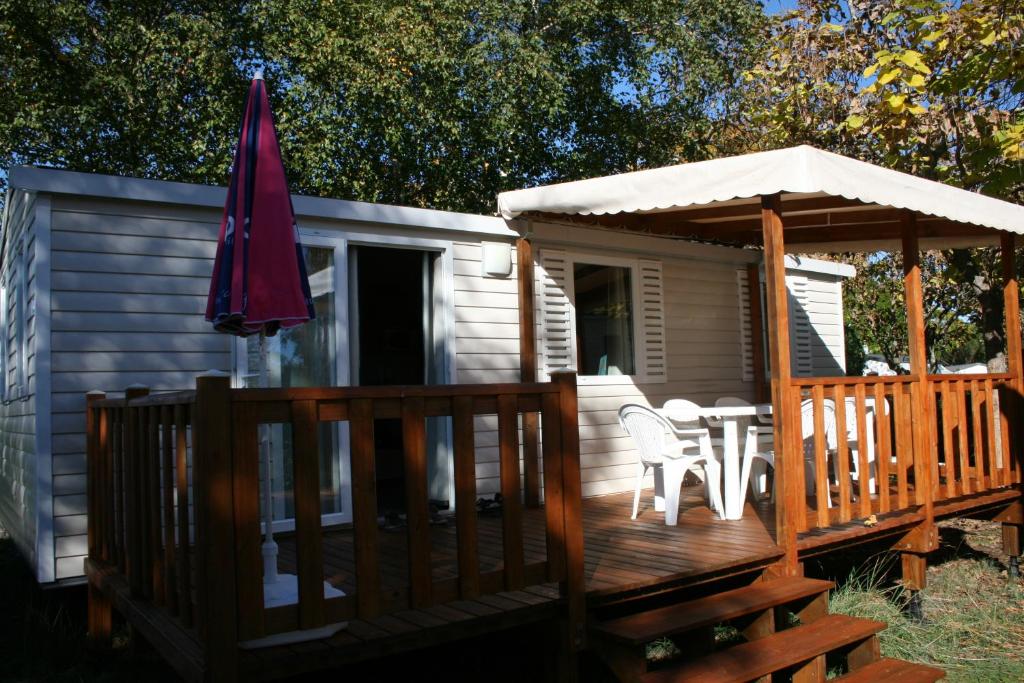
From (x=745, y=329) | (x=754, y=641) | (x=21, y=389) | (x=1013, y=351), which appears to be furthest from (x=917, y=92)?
(x=21, y=389)

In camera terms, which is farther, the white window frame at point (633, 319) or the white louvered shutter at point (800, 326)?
the white louvered shutter at point (800, 326)

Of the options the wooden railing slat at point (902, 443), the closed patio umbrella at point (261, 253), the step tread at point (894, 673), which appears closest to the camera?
the closed patio umbrella at point (261, 253)

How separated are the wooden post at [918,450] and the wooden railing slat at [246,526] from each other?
4019mm

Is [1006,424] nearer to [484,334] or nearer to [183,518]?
[484,334]

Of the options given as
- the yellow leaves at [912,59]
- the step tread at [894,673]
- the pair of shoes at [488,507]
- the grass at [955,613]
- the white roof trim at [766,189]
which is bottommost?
the grass at [955,613]

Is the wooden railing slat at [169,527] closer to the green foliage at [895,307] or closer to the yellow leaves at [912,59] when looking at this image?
the yellow leaves at [912,59]

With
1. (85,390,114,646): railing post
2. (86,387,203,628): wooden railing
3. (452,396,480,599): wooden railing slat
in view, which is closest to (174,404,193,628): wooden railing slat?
(86,387,203,628): wooden railing

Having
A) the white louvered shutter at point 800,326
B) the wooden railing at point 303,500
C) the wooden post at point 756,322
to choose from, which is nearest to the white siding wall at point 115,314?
the wooden railing at point 303,500

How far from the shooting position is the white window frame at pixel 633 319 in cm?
644

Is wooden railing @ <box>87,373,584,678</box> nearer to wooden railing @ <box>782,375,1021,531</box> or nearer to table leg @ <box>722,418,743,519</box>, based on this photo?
wooden railing @ <box>782,375,1021,531</box>

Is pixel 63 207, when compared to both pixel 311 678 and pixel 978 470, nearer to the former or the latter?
pixel 311 678

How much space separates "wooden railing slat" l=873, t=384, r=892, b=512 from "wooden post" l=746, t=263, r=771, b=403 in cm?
257

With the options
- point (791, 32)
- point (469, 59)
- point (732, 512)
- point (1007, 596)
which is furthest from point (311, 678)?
point (469, 59)

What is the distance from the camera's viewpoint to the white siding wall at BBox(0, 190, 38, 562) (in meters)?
4.65
